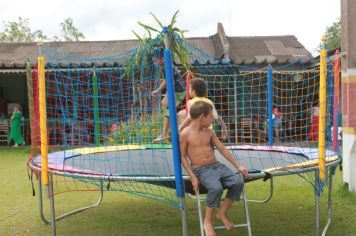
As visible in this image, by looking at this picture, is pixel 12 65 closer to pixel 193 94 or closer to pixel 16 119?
pixel 16 119

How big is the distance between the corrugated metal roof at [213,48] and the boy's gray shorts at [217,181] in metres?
8.76

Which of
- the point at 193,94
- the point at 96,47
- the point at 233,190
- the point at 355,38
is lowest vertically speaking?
the point at 233,190

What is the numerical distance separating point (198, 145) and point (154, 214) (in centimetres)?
174

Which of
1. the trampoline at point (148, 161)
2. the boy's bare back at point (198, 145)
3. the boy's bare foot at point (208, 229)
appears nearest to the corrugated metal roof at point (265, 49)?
the trampoline at point (148, 161)

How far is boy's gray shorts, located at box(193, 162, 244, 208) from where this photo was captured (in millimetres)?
3029

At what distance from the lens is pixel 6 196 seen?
219 inches

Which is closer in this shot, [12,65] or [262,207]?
[262,207]

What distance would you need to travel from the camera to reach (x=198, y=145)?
10.5 ft

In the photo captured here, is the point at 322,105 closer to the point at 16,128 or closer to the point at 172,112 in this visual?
the point at 172,112

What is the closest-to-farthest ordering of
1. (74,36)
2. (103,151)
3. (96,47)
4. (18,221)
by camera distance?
(18,221) < (103,151) < (96,47) < (74,36)

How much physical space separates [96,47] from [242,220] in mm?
11101

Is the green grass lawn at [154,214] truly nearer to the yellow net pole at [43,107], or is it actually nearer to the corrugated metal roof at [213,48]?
the yellow net pole at [43,107]

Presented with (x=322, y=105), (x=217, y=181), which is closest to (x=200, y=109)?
(x=217, y=181)

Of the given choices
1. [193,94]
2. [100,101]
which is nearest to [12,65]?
[100,101]
